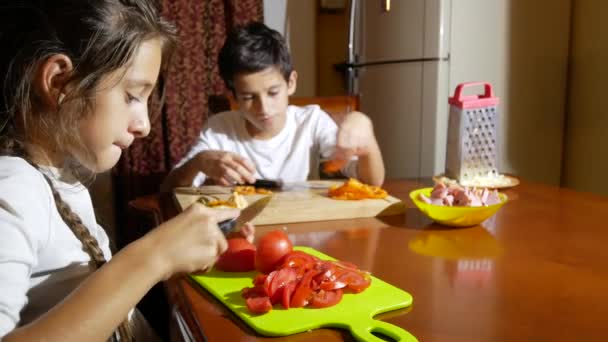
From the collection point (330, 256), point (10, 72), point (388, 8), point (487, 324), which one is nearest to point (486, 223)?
point (330, 256)

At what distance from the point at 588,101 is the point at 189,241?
199cm

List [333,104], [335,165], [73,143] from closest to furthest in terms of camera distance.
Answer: [73,143] → [335,165] → [333,104]

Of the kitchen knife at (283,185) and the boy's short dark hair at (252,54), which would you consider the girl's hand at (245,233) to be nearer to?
the kitchen knife at (283,185)

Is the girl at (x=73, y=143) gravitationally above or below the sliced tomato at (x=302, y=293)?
above

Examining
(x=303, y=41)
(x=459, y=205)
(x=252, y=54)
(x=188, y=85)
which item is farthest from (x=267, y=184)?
(x=303, y=41)

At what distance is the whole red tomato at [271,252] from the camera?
0.81 meters

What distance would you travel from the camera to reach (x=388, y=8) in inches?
91.7

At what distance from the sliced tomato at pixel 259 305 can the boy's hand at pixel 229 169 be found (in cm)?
71

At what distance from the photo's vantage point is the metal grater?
1417 mm

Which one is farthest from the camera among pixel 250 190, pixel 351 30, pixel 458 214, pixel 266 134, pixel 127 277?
pixel 351 30

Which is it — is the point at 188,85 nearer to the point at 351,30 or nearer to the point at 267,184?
the point at 351,30

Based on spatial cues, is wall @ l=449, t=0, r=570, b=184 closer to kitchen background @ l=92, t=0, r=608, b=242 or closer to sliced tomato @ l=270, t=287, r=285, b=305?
kitchen background @ l=92, t=0, r=608, b=242

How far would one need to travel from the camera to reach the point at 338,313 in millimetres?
672

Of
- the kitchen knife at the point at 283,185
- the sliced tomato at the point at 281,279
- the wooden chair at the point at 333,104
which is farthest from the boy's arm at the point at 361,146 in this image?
the sliced tomato at the point at 281,279
